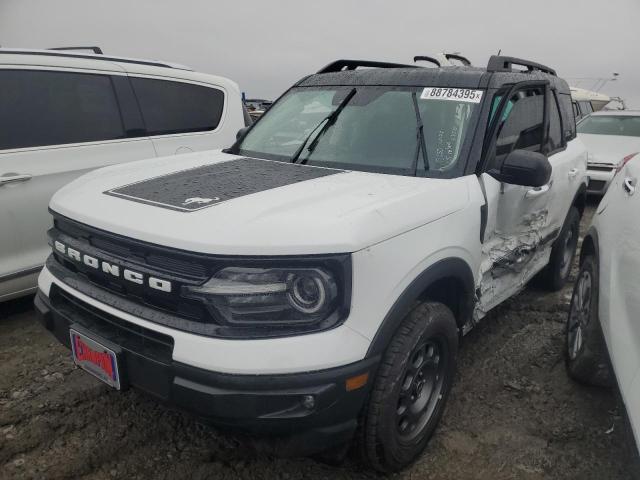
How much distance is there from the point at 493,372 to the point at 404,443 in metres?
1.21

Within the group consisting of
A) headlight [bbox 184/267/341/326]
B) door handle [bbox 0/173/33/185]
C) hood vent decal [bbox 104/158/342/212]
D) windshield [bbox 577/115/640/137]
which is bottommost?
windshield [bbox 577/115/640/137]

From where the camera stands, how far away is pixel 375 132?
2.74 m

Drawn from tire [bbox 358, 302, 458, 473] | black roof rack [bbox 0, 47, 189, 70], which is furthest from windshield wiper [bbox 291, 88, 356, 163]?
black roof rack [bbox 0, 47, 189, 70]

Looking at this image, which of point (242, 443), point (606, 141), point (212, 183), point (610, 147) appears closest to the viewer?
point (242, 443)

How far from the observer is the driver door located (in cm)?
269

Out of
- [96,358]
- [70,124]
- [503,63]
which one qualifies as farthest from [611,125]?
[96,358]

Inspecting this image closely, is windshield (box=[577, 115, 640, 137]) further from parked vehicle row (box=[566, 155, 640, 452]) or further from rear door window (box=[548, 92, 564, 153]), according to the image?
parked vehicle row (box=[566, 155, 640, 452])

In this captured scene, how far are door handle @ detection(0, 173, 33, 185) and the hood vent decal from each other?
4.91 ft

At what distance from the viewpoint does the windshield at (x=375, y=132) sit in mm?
2559

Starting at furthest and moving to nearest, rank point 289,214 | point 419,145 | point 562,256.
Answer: point 562,256
point 419,145
point 289,214

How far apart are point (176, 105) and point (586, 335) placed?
3.66 m

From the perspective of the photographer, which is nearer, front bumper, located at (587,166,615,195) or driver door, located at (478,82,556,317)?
driver door, located at (478,82,556,317)

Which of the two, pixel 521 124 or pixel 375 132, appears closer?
pixel 375 132

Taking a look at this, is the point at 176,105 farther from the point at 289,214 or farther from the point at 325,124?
the point at 289,214
